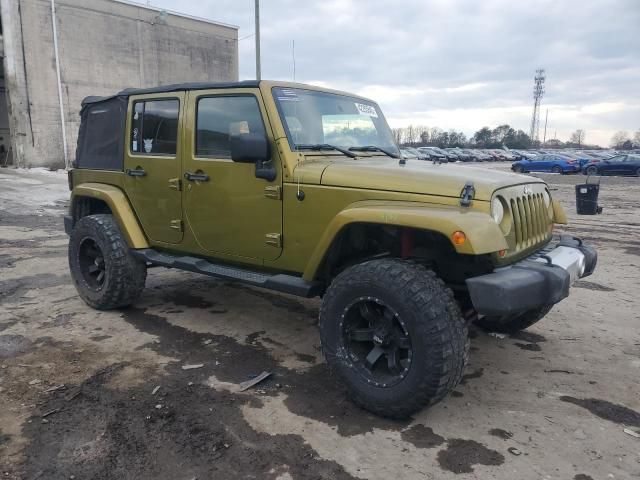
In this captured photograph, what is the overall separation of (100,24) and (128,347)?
26.1m

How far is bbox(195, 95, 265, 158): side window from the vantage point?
375cm

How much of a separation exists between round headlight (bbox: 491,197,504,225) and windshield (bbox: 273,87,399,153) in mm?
1365

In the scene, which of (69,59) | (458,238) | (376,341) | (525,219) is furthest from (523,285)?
(69,59)

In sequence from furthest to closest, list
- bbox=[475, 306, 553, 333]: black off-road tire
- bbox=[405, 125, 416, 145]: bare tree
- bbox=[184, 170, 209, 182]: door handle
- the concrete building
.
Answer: bbox=[405, 125, 416, 145]: bare tree → the concrete building → bbox=[475, 306, 553, 333]: black off-road tire → bbox=[184, 170, 209, 182]: door handle

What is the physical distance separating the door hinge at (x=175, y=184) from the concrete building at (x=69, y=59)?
23.7 metres

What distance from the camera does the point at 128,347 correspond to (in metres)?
4.05

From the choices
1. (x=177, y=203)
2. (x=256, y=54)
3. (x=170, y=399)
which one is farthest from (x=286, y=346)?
(x=256, y=54)

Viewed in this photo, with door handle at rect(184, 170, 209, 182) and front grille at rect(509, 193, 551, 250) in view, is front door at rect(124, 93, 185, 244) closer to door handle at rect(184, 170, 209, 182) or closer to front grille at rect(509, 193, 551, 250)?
door handle at rect(184, 170, 209, 182)

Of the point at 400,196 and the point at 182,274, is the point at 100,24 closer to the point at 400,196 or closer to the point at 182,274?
the point at 182,274

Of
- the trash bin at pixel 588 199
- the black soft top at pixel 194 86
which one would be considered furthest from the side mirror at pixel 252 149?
the trash bin at pixel 588 199

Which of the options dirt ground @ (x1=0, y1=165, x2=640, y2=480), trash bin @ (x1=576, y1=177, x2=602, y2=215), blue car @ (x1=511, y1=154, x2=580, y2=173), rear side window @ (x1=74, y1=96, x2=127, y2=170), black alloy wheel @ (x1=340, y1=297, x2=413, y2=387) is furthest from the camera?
blue car @ (x1=511, y1=154, x2=580, y2=173)

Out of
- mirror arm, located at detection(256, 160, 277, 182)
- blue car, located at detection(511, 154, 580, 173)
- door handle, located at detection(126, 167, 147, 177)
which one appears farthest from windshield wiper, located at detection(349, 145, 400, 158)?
blue car, located at detection(511, 154, 580, 173)

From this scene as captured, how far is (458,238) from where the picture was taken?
2.70 meters

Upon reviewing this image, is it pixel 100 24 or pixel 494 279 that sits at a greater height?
pixel 100 24
